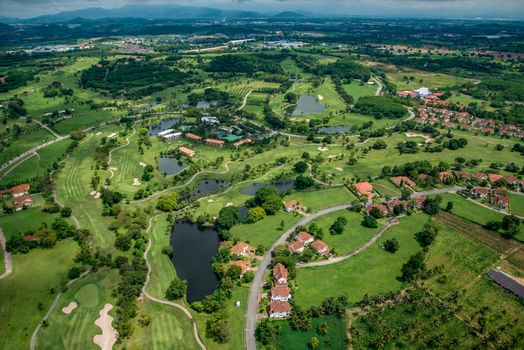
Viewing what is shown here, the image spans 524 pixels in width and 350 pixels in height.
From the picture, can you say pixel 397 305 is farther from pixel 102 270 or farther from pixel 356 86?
pixel 356 86

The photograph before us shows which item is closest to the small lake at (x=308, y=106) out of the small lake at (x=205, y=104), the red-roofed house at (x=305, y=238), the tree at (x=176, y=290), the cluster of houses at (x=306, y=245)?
the small lake at (x=205, y=104)

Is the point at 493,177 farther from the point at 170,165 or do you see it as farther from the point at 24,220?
the point at 24,220

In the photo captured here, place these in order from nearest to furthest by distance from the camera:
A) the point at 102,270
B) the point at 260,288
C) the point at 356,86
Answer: the point at 260,288 → the point at 102,270 → the point at 356,86

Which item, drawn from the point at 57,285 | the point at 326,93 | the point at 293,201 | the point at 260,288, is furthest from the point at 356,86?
the point at 57,285

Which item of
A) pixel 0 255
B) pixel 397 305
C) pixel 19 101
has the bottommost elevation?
pixel 19 101

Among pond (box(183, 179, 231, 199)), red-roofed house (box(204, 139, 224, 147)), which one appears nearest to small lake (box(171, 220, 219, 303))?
pond (box(183, 179, 231, 199))

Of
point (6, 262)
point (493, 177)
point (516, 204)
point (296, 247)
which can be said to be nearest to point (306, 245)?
point (296, 247)
